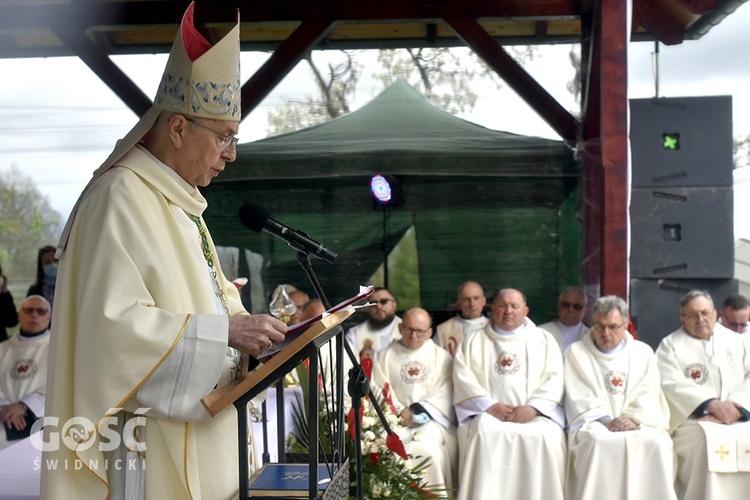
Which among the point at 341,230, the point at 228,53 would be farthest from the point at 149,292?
the point at 341,230

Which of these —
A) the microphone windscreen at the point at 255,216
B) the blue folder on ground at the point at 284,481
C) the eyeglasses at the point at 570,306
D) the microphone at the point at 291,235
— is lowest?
the eyeglasses at the point at 570,306

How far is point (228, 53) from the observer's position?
2061 millimetres

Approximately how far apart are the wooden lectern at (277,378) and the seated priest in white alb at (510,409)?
3.28m

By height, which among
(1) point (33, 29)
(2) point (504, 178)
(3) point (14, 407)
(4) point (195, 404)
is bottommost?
(3) point (14, 407)

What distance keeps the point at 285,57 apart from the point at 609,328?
11.4 ft

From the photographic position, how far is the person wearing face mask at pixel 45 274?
6.71 meters

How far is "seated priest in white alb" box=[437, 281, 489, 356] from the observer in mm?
6395

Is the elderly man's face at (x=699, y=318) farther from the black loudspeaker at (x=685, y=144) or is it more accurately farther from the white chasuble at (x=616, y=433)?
the black loudspeaker at (x=685, y=144)

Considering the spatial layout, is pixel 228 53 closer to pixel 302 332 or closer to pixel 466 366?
pixel 302 332

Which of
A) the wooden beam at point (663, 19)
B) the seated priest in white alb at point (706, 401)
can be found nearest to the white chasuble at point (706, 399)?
the seated priest in white alb at point (706, 401)

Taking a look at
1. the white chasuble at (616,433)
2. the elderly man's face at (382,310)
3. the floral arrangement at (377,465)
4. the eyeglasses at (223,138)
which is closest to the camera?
the eyeglasses at (223,138)

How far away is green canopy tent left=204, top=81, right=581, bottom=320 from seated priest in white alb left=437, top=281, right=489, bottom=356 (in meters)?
0.90

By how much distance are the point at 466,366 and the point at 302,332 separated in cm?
377

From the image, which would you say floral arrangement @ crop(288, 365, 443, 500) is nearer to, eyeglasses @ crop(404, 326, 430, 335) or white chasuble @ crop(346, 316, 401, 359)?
eyeglasses @ crop(404, 326, 430, 335)
